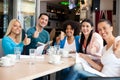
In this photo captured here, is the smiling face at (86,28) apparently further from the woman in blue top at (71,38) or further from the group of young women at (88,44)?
the woman in blue top at (71,38)

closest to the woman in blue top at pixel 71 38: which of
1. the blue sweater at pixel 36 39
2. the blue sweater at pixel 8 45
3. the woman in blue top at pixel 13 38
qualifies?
the blue sweater at pixel 36 39

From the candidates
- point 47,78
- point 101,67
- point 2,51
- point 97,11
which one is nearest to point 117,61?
point 101,67

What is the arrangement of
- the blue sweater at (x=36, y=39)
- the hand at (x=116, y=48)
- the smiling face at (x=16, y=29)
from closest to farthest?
the hand at (x=116, y=48), the smiling face at (x=16, y=29), the blue sweater at (x=36, y=39)

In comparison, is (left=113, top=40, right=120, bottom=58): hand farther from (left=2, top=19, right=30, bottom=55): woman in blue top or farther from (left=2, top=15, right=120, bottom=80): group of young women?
(left=2, top=19, right=30, bottom=55): woman in blue top

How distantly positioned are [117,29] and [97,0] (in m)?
1.41

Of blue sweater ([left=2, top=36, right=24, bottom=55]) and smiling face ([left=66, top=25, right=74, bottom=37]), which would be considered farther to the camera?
smiling face ([left=66, top=25, right=74, bottom=37])

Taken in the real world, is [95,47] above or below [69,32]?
below

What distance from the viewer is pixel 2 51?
11.2 ft

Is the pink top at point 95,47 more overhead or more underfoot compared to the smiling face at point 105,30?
more underfoot

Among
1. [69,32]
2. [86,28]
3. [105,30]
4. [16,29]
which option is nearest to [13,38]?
[16,29]

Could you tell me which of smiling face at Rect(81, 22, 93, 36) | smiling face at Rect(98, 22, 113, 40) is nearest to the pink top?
smiling face at Rect(81, 22, 93, 36)

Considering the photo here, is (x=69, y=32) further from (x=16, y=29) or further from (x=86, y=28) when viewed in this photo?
(x=16, y=29)

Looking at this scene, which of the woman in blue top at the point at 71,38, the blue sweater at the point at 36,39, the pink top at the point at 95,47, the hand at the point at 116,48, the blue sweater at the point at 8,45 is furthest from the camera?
the blue sweater at the point at 36,39

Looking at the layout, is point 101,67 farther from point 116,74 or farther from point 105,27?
point 105,27
